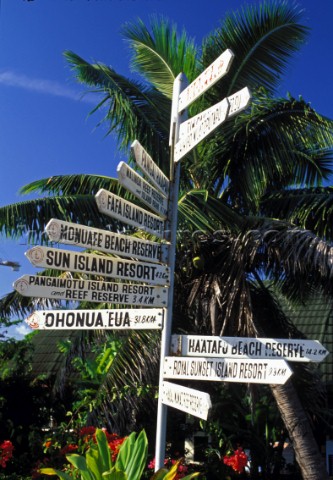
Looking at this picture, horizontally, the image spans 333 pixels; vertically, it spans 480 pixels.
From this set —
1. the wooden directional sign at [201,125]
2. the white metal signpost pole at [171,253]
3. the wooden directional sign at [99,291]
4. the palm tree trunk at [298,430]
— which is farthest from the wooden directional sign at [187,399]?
the palm tree trunk at [298,430]

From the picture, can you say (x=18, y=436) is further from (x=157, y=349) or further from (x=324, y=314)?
(x=324, y=314)

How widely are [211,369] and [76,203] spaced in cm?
606

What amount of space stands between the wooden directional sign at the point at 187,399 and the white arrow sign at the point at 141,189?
1.22 metres

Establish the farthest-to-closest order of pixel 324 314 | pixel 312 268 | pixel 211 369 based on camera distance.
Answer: pixel 324 314
pixel 312 268
pixel 211 369

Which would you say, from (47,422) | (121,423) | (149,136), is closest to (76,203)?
(149,136)

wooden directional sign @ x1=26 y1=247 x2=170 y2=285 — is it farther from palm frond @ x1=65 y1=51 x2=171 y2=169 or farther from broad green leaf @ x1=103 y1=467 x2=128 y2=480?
palm frond @ x1=65 y1=51 x2=171 y2=169

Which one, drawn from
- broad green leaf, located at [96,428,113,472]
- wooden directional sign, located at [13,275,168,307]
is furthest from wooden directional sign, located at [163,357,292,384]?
broad green leaf, located at [96,428,113,472]

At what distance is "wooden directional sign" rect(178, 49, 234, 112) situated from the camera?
450cm

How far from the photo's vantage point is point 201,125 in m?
4.72

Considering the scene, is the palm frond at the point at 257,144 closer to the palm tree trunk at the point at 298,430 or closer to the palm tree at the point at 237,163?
the palm tree at the point at 237,163

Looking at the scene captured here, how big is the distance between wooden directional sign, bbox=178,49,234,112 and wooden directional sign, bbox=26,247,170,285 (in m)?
1.22

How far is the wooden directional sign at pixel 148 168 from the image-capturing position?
475 centimetres

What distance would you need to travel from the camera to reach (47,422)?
38.8 feet

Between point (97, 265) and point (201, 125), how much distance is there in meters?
1.16
